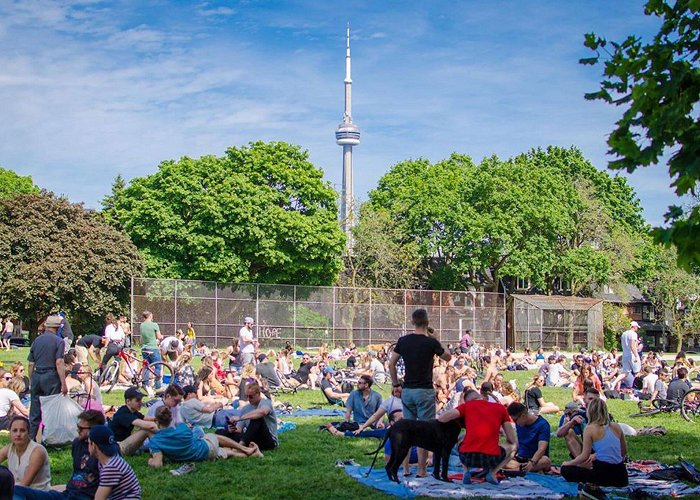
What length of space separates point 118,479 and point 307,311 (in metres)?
31.9

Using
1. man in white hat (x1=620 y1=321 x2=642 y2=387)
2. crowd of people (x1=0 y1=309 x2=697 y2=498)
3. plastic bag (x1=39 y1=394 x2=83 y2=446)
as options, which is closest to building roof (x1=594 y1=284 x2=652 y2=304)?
man in white hat (x1=620 y1=321 x2=642 y2=387)

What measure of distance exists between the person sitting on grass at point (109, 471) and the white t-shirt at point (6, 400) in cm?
645

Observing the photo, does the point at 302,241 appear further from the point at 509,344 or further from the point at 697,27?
the point at 697,27

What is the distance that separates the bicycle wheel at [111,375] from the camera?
19.5 m

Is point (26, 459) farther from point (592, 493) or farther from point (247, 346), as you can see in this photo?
point (247, 346)

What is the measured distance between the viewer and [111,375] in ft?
64.3

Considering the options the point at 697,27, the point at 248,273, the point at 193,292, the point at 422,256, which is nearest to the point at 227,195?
the point at 248,273

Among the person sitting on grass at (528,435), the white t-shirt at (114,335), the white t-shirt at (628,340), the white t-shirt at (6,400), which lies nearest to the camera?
the person sitting on grass at (528,435)

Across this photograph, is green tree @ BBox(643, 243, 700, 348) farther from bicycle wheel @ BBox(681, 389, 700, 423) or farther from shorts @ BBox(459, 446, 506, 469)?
shorts @ BBox(459, 446, 506, 469)

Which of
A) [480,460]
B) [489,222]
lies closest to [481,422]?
[480,460]

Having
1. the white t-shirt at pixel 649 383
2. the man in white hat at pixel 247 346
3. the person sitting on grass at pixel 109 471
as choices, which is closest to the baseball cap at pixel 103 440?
the person sitting on grass at pixel 109 471

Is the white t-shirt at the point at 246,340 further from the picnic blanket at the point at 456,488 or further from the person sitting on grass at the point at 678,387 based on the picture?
the picnic blanket at the point at 456,488

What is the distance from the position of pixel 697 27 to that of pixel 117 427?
8555 millimetres

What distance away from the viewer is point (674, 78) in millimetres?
6305
